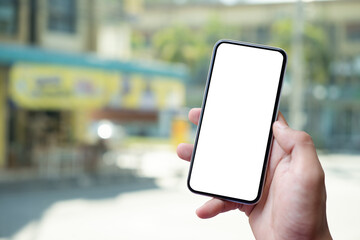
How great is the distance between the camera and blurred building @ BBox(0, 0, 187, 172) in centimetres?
1254

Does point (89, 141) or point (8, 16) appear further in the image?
point (89, 141)

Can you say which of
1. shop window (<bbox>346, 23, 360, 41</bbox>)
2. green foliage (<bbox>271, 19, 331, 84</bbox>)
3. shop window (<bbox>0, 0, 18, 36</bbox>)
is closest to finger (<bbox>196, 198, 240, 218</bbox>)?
shop window (<bbox>0, 0, 18, 36</bbox>)

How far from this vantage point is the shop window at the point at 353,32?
37.2m

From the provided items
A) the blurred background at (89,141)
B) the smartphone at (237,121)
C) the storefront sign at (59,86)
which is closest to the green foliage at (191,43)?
the blurred background at (89,141)

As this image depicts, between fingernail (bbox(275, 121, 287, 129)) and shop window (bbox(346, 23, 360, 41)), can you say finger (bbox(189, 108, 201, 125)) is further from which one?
shop window (bbox(346, 23, 360, 41))

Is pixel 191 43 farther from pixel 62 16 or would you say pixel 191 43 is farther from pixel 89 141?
pixel 89 141

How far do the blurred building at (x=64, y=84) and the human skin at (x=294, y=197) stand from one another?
434 inches

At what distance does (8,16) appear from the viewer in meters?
16.5

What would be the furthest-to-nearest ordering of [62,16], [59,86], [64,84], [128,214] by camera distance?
[62,16], [64,84], [59,86], [128,214]

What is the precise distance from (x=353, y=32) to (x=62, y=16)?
25.1m

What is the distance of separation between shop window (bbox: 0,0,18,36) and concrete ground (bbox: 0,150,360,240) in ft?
19.7

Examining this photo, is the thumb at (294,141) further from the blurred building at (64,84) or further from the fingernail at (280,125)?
the blurred building at (64,84)

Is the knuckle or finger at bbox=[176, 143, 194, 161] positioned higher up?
the knuckle

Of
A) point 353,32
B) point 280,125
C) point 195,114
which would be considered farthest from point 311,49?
point 280,125
